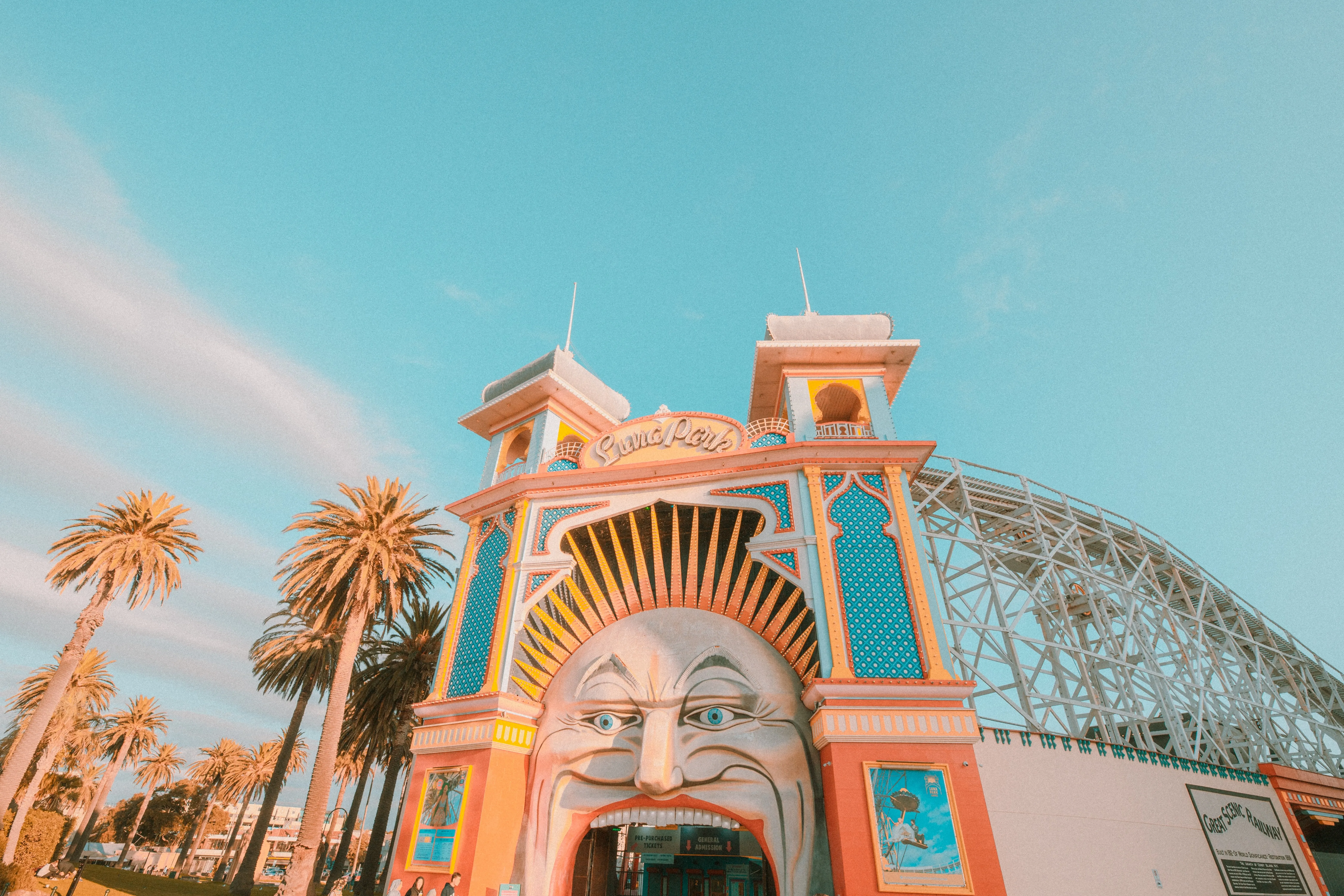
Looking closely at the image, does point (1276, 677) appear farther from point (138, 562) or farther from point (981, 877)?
point (138, 562)

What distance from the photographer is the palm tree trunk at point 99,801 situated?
36.5 meters

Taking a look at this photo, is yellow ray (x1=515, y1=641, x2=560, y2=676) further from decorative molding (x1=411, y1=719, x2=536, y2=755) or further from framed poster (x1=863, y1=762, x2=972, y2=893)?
framed poster (x1=863, y1=762, x2=972, y2=893)

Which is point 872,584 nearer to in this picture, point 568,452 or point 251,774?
point 568,452

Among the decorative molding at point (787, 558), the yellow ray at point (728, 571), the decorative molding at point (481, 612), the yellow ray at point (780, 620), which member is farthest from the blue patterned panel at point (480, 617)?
the decorative molding at point (787, 558)

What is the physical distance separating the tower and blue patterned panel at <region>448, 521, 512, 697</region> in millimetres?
67

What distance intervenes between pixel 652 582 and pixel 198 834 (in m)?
61.7

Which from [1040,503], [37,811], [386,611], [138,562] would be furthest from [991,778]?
[37,811]

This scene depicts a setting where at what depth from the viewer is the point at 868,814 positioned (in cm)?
1221

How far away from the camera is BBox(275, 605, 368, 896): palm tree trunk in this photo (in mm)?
18078

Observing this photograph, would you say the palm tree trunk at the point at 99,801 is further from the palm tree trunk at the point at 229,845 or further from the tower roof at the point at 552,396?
the tower roof at the point at 552,396

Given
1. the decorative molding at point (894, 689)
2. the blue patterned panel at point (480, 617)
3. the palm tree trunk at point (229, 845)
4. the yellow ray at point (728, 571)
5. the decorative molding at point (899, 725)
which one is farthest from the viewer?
the palm tree trunk at point (229, 845)

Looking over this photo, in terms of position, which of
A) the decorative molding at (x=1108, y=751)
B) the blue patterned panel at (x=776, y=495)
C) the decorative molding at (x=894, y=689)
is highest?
the blue patterned panel at (x=776, y=495)

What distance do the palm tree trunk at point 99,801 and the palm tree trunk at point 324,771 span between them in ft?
93.7

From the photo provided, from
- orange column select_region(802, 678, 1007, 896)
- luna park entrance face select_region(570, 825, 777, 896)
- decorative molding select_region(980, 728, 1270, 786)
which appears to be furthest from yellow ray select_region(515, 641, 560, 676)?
decorative molding select_region(980, 728, 1270, 786)
